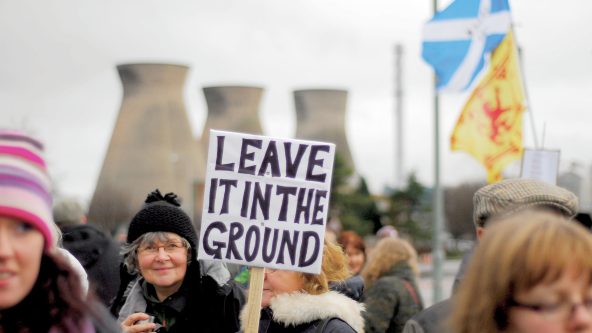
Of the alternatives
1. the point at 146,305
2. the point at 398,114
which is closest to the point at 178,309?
the point at 146,305

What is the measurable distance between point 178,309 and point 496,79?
473cm

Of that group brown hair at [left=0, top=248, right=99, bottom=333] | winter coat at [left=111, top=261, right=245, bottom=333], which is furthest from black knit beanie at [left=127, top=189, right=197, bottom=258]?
brown hair at [left=0, top=248, right=99, bottom=333]

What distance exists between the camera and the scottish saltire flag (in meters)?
8.88

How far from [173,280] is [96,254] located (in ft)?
5.99

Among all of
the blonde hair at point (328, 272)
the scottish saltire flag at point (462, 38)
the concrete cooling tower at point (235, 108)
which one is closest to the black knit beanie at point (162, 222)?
the blonde hair at point (328, 272)

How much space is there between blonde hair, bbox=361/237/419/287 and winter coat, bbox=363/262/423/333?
6.8 inches

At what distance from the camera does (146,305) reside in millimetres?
4449

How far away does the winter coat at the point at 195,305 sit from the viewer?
174 inches

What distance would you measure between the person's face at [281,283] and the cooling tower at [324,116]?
4813 centimetres

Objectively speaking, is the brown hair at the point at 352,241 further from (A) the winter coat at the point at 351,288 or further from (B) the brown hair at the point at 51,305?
(B) the brown hair at the point at 51,305

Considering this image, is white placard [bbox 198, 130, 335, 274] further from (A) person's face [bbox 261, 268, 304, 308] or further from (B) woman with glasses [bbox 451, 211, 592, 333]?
(B) woman with glasses [bbox 451, 211, 592, 333]

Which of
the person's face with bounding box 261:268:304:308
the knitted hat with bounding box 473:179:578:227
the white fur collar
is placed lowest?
the white fur collar

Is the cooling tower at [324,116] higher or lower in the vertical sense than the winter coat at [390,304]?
higher

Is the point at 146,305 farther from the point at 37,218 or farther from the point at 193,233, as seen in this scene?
the point at 37,218
